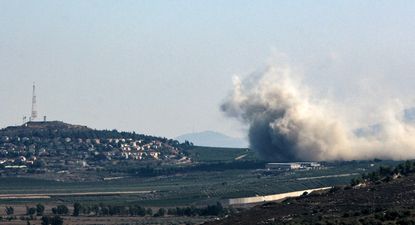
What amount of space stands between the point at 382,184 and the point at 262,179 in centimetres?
9505

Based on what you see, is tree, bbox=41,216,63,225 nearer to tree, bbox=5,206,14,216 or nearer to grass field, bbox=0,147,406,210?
tree, bbox=5,206,14,216

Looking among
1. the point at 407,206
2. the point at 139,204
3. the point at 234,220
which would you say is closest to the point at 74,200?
the point at 139,204

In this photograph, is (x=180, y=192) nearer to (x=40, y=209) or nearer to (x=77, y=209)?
(x=40, y=209)

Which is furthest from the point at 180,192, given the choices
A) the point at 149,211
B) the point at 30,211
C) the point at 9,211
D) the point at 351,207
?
the point at 351,207

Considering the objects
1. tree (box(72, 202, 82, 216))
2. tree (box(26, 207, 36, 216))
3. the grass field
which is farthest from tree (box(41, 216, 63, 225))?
the grass field

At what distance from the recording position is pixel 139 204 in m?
158

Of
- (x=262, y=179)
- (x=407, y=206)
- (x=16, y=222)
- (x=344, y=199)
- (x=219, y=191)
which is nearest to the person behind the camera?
(x=407, y=206)

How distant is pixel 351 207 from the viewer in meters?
87.8

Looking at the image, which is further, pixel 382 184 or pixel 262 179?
pixel 262 179

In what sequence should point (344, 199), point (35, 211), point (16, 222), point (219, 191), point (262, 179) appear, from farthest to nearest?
1. point (262, 179)
2. point (219, 191)
3. point (35, 211)
4. point (16, 222)
5. point (344, 199)

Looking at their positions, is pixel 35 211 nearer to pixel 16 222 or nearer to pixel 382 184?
pixel 16 222

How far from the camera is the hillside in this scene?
7818 centimetres

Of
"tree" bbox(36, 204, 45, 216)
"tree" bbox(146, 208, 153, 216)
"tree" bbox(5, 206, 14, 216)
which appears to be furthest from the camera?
"tree" bbox(5, 206, 14, 216)

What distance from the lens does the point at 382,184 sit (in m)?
96.9
